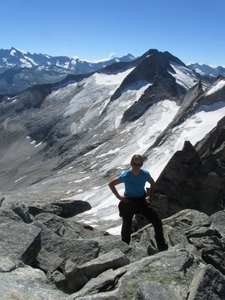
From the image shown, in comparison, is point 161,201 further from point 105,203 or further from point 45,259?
point 105,203

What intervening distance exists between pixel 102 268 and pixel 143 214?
336 centimetres

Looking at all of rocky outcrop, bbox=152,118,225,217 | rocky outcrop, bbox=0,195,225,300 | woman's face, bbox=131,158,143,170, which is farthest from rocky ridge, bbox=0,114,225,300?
rocky outcrop, bbox=152,118,225,217

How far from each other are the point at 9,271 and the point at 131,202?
4972mm

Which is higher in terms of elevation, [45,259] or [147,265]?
[45,259]

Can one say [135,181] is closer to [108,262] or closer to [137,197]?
[137,197]

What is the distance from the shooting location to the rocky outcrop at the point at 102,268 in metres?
8.48

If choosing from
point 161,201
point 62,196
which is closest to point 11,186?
point 62,196

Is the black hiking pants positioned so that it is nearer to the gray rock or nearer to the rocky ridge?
the rocky ridge

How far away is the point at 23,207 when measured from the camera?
50.2 ft

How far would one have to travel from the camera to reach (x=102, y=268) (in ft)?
33.6

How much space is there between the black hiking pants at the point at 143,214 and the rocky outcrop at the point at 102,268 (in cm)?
43

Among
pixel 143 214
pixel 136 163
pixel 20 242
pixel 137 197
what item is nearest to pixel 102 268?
pixel 20 242

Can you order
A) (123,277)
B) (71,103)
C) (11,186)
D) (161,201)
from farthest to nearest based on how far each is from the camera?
(71,103), (11,186), (161,201), (123,277)

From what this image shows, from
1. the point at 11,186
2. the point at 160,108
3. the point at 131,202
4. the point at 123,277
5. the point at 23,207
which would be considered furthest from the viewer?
the point at 160,108
